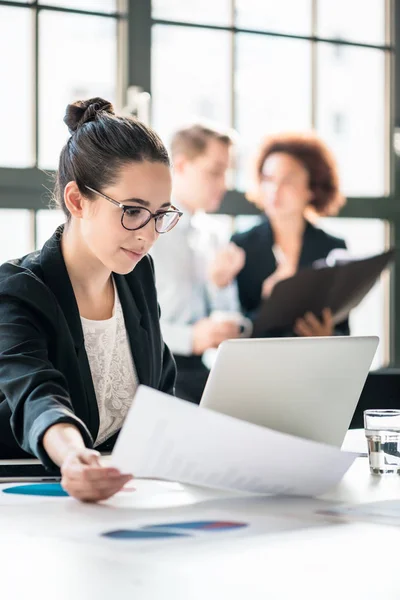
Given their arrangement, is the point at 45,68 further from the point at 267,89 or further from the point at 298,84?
the point at 298,84

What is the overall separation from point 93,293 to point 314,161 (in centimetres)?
212

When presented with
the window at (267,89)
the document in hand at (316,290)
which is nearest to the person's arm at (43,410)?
the document in hand at (316,290)

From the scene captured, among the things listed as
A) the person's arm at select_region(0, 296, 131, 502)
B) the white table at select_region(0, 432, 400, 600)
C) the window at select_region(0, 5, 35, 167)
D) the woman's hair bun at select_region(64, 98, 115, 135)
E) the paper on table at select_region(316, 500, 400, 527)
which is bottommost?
the paper on table at select_region(316, 500, 400, 527)

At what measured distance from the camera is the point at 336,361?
1.36 meters

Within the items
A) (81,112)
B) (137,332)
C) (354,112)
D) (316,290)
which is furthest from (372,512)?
(354,112)

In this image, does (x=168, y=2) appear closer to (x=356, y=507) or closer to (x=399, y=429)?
(x=399, y=429)

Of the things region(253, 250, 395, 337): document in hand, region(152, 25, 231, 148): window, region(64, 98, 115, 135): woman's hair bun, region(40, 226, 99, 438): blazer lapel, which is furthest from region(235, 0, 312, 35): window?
region(40, 226, 99, 438): blazer lapel

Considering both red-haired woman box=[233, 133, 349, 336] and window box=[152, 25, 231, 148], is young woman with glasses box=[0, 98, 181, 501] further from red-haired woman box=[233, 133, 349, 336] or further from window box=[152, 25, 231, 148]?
window box=[152, 25, 231, 148]

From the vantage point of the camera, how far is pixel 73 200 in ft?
5.79

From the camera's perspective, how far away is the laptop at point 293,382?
1.28 metres

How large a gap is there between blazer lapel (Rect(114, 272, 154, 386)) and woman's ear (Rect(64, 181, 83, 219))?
0.19 metres

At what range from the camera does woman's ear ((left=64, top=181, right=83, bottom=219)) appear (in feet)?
5.77

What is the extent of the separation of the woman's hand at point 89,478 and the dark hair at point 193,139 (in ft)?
7.45

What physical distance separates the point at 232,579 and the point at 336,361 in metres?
0.57
